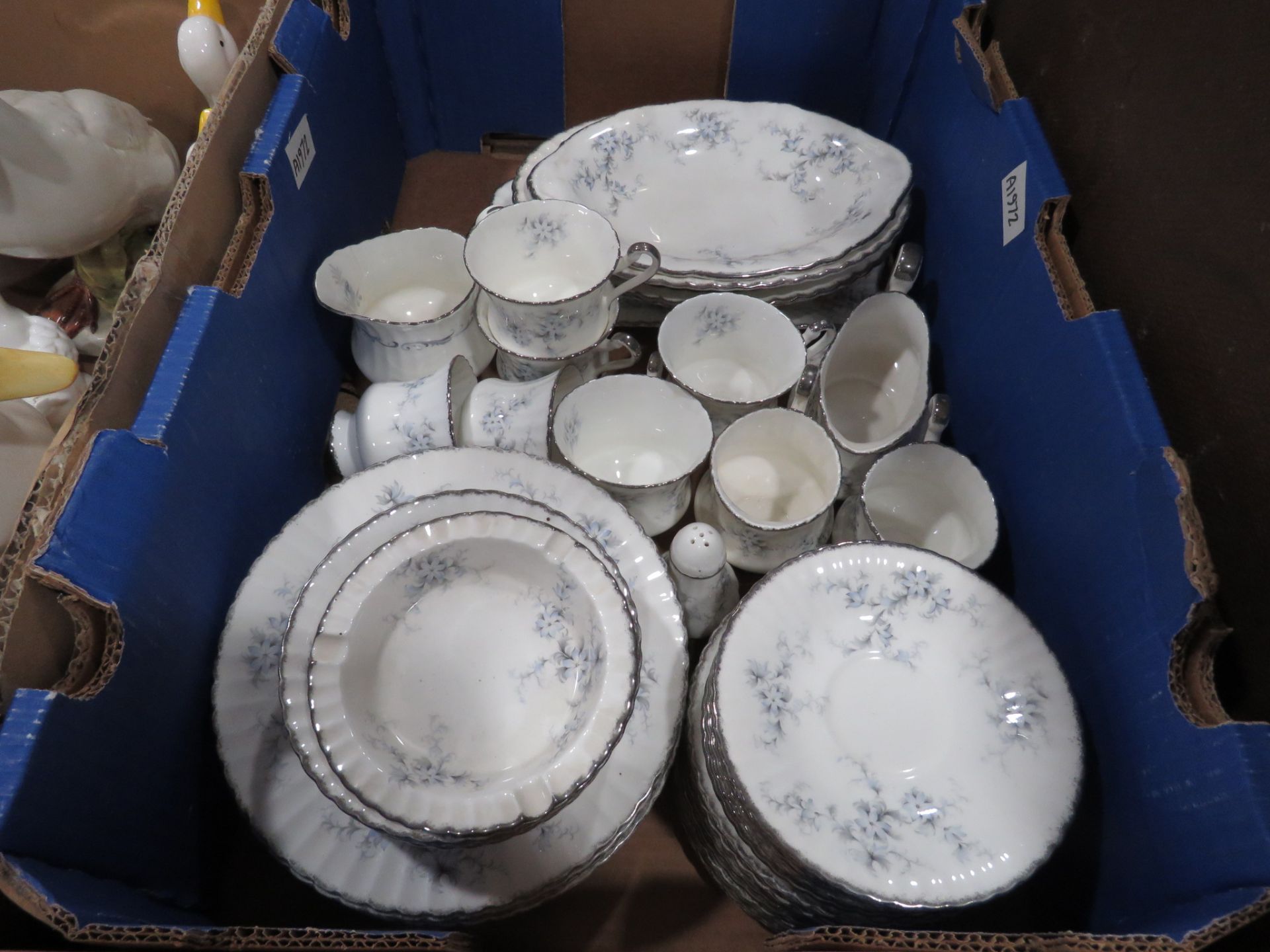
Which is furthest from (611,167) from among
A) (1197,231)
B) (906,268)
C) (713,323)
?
(1197,231)

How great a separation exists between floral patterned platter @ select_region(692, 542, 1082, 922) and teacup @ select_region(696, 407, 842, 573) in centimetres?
10

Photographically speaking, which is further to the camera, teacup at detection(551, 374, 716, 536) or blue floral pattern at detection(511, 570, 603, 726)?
teacup at detection(551, 374, 716, 536)

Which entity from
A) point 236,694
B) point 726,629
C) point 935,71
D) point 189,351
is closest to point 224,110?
point 189,351

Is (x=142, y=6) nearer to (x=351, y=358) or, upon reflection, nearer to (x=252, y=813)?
(x=351, y=358)

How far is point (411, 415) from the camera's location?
0.61 meters

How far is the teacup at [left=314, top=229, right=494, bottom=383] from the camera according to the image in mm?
678

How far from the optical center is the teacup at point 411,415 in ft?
1.99

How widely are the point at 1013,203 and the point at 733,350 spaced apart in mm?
274

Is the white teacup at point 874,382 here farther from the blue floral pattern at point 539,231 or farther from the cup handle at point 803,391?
the blue floral pattern at point 539,231

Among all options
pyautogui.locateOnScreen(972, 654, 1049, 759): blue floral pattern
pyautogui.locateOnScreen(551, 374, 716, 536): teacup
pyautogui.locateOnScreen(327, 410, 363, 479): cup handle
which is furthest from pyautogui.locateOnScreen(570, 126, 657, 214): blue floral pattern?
pyautogui.locateOnScreen(972, 654, 1049, 759): blue floral pattern

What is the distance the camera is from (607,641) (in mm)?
411

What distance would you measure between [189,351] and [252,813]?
30 centimetres

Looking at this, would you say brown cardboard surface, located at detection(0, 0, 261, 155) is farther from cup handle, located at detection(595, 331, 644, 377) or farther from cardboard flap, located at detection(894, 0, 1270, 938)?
cardboard flap, located at detection(894, 0, 1270, 938)

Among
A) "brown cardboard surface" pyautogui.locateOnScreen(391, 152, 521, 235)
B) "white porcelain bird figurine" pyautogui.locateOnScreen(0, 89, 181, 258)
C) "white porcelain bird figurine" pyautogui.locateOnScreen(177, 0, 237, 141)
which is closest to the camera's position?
"white porcelain bird figurine" pyautogui.locateOnScreen(0, 89, 181, 258)
